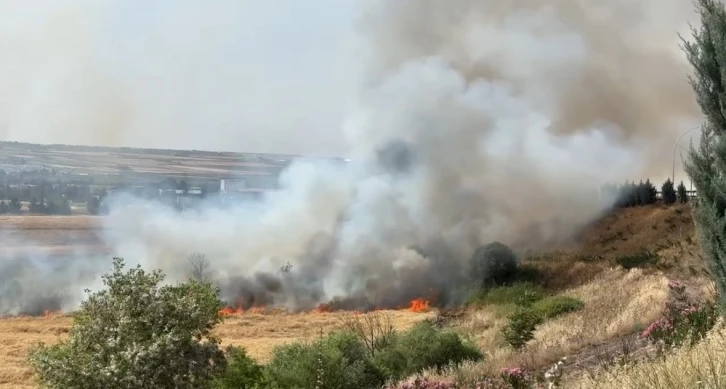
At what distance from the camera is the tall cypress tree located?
28.2 ft

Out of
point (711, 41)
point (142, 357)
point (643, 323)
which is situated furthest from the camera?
point (643, 323)

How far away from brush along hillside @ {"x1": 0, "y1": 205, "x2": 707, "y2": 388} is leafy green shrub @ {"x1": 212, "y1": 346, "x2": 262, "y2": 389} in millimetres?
966

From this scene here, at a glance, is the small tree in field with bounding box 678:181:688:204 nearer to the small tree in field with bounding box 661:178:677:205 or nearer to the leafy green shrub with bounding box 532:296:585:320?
the small tree in field with bounding box 661:178:677:205

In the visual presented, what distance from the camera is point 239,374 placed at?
1389 centimetres

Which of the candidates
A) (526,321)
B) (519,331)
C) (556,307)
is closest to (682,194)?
(556,307)

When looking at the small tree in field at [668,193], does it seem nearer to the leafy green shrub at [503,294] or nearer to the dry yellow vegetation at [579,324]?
the leafy green shrub at [503,294]

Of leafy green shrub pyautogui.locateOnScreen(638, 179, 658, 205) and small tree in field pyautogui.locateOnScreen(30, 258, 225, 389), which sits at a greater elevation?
leafy green shrub pyautogui.locateOnScreen(638, 179, 658, 205)

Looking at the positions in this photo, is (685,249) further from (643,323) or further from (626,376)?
(626,376)

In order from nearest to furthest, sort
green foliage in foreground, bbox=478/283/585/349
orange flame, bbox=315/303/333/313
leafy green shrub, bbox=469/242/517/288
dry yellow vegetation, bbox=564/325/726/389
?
dry yellow vegetation, bbox=564/325/726/389, green foliage in foreground, bbox=478/283/585/349, leafy green shrub, bbox=469/242/517/288, orange flame, bbox=315/303/333/313

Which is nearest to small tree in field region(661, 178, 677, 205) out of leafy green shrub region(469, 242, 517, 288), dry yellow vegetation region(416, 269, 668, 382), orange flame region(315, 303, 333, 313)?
leafy green shrub region(469, 242, 517, 288)

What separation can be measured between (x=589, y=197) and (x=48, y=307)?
35561 millimetres

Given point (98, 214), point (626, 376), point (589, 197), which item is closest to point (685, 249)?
point (589, 197)

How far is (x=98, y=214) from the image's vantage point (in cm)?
4997

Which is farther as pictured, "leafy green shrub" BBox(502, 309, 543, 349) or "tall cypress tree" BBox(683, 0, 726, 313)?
"leafy green shrub" BBox(502, 309, 543, 349)
